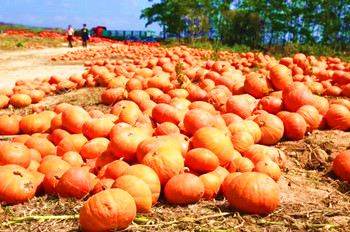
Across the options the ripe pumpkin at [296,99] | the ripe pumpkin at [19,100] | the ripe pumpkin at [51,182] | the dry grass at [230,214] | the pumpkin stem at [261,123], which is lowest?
the dry grass at [230,214]

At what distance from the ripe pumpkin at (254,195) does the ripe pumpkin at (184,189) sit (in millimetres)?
325

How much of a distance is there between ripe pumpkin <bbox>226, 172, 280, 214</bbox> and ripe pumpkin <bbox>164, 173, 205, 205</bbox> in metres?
0.33

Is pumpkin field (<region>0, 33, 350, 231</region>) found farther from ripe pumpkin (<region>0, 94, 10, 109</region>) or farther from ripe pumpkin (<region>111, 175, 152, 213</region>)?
ripe pumpkin (<region>0, 94, 10, 109</region>)

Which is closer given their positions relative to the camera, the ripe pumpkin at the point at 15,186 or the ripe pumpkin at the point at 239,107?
the ripe pumpkin at the point at 15,186

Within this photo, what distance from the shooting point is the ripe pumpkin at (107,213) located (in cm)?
281

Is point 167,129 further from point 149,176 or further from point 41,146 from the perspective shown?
point 41,146

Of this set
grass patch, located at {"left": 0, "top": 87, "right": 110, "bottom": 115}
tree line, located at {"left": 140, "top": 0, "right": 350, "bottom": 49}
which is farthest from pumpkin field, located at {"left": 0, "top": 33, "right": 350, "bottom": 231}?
tree line, located at {"left": 140, "top": 0, "right": 350, "bottom": 49}

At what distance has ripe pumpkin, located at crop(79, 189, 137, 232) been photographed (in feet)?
9.21

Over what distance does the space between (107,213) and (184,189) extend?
881 millimetres

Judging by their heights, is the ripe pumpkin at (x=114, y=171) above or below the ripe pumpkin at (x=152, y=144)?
below

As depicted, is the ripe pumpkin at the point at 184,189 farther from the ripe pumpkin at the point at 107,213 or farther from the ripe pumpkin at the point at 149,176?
the ripe pumpkin at the point at 107,213

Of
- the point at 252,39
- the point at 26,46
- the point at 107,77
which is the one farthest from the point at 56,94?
the point at 252,39

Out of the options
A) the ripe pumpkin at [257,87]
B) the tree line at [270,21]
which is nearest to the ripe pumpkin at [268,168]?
the ripe pumpkin at [257,87]

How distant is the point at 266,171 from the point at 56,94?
7.80 meters
